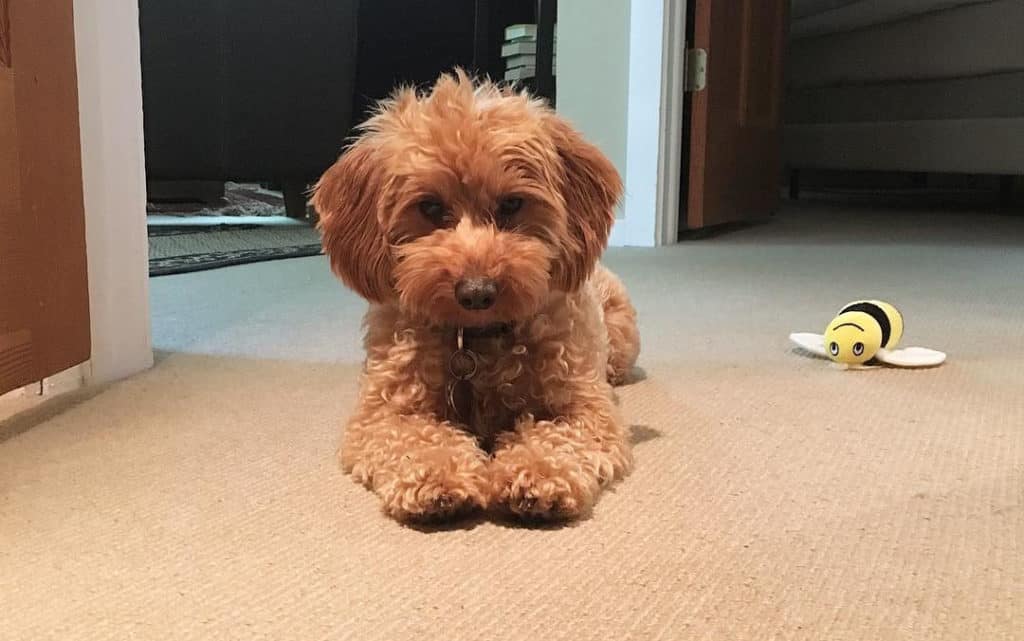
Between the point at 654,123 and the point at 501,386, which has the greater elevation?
the point at 654,123

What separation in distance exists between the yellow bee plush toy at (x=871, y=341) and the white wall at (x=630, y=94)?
1913 mm

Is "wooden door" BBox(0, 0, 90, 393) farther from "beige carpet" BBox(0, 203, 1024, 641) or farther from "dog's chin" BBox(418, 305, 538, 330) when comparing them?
"dog's chin" BBox(418, 305, 538, 330)

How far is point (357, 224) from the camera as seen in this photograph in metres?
1.33

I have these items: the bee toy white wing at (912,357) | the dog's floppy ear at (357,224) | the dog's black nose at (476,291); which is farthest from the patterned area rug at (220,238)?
the bee toy white wing at (912,357)

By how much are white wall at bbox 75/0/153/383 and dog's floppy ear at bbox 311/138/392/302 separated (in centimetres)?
61

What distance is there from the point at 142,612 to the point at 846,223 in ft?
14.7

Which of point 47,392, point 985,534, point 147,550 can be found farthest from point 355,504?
point 47,392

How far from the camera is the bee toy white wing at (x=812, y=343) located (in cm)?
197

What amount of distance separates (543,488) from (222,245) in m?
3.04

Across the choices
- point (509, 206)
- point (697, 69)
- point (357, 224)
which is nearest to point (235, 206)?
point (697, 69)

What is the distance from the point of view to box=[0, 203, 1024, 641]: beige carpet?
90 cm

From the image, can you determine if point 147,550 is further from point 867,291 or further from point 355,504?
point 867,291

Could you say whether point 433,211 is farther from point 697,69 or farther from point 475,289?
point 697,69

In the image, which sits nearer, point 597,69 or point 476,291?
point 476,291
